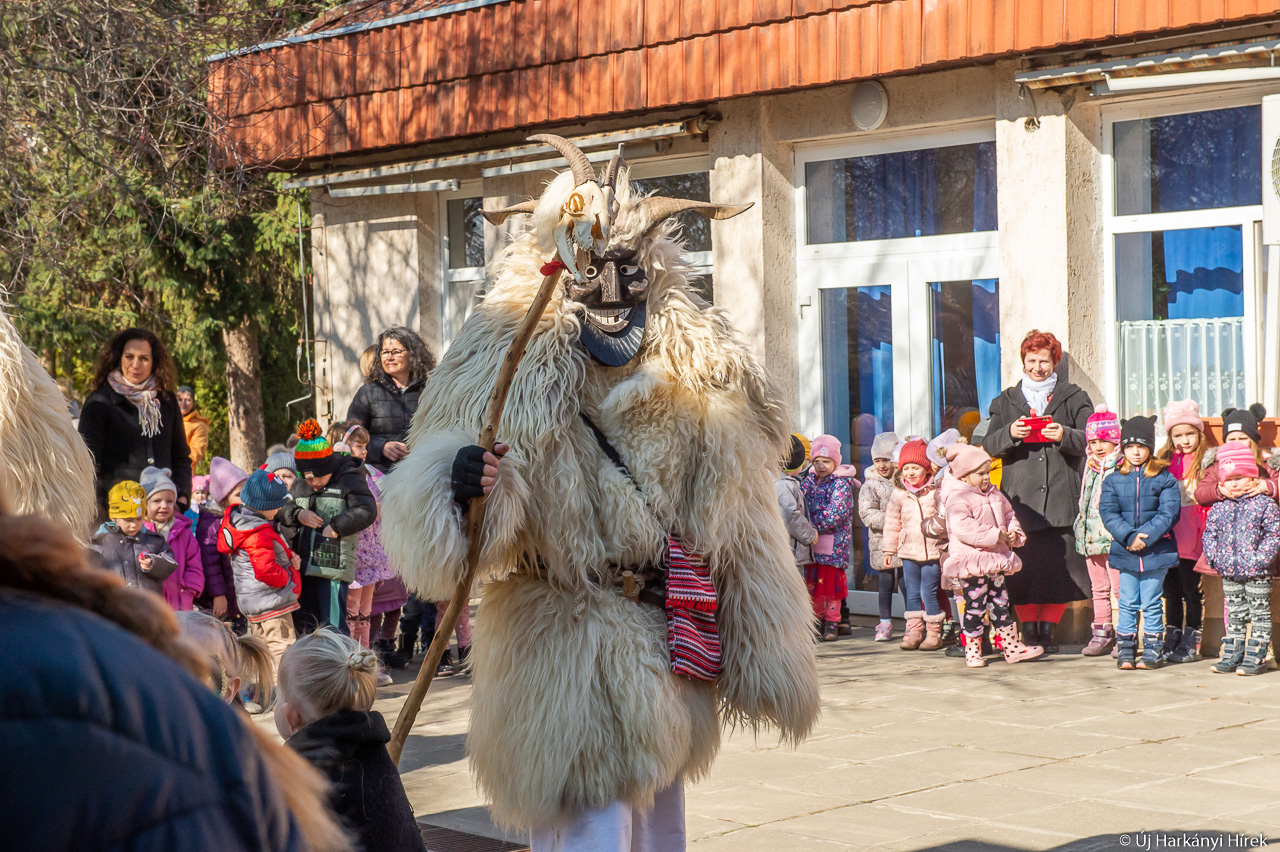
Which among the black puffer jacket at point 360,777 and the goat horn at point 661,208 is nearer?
the black puffer jacket at point 360,777

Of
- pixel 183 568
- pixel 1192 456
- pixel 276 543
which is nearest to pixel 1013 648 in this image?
pixel 1192 456

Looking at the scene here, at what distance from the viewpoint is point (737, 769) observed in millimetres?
5887

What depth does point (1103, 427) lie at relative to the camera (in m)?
8.27

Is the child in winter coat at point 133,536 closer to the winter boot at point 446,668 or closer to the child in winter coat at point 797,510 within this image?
the winter boot at point 446,668

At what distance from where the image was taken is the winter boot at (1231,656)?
25.5 ft

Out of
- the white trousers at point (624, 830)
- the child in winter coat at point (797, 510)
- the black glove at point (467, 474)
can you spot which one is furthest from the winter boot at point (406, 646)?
the black glove at point (467, 474)

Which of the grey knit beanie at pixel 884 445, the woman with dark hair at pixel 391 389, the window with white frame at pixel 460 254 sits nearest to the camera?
the woman with dark hair at pixel 391 389

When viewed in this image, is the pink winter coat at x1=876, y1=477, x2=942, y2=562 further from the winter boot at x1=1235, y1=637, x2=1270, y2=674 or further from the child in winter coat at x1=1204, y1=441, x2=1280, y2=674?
the winter boot at x1=1235, y1=637, x2=1270, y2=674

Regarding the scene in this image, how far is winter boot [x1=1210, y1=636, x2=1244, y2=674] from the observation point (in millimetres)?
7762

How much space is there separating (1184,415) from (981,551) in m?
1.45

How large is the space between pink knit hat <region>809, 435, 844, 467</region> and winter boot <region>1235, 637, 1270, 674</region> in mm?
2994

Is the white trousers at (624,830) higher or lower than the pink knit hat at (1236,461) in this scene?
lower

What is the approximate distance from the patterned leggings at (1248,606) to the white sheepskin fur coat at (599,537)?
4928 millimetres

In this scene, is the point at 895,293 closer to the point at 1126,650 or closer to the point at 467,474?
the point at 1126,650
